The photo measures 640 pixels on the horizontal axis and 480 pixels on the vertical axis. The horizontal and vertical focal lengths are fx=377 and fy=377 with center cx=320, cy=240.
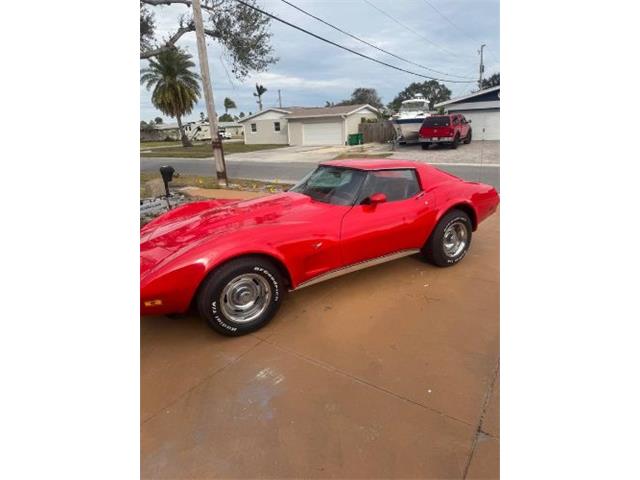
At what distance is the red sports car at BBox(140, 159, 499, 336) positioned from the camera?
2.61m

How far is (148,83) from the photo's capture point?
35.4 metres

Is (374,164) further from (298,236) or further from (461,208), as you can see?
(298,236)

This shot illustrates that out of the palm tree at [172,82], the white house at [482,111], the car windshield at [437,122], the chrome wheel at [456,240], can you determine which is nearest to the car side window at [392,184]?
the chrome wheel at [456,240]

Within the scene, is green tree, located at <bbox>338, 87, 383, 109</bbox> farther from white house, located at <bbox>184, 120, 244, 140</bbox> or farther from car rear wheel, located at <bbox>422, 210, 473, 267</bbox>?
car rear wheel, located at <bbox>422, 210, 473, 267</bbox>

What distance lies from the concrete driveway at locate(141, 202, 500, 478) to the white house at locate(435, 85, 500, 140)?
2511 cm

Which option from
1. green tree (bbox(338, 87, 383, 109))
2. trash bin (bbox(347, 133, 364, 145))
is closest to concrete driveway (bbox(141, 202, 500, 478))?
trash bin (bbox(347, 133, 364, 145))

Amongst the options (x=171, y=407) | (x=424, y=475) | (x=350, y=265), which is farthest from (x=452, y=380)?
(x=171, y=407)

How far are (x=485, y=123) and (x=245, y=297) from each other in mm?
26877

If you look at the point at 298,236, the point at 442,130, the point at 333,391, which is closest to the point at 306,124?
the point at 442,130

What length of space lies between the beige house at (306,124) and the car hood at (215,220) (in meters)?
26.7

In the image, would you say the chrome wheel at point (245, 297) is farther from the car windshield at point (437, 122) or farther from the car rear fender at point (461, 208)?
the car windshield at point (437, 122)

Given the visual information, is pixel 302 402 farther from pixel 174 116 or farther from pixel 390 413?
pixel 174 116

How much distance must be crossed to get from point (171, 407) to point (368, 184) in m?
2.41

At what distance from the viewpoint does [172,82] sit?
35.2 meters
